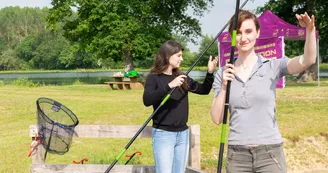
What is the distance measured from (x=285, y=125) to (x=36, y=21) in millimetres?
97553

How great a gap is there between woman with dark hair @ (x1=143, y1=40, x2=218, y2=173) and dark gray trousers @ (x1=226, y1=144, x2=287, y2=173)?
1.44 metres

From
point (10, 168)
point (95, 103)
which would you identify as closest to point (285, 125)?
point (10, 168)

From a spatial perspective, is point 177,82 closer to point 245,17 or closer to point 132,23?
point 245,17

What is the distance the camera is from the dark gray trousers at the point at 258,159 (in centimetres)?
277

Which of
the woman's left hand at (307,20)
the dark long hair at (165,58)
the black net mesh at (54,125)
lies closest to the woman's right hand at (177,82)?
the dark long hair at (165,58)

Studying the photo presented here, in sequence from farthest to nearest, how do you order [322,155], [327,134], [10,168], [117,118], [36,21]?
[36,21]
[117,118]
[327,134]
[322,155]
[10,168]

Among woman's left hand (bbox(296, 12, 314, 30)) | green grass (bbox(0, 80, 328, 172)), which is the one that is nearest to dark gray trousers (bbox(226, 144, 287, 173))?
woman's left hand (bbox(296, 12, 314, 30))

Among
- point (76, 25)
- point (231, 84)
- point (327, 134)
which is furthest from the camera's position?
point (76, 25)

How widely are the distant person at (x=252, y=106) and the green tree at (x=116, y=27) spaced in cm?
2430

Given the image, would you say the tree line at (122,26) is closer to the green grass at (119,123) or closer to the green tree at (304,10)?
the green tree at (304,10)

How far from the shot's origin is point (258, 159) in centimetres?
278

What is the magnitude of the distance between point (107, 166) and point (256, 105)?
320 cm

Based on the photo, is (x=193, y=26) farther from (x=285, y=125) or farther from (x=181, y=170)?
(x=181, y=170)

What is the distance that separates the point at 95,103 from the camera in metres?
16.0
